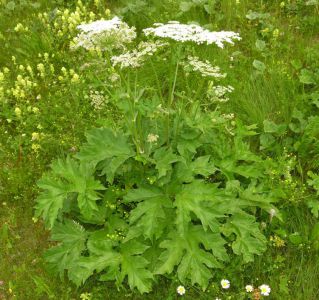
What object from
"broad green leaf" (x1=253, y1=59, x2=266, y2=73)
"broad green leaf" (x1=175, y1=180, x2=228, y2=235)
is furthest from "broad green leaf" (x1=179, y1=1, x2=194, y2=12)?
"broad green leaf" (x1=175, y1=180, x2=228, y2=235)

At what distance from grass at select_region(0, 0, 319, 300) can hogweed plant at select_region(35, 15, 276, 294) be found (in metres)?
0.23

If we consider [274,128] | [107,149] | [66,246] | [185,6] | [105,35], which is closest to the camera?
[105,35]

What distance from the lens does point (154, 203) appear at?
3.30 m

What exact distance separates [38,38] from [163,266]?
147 inches

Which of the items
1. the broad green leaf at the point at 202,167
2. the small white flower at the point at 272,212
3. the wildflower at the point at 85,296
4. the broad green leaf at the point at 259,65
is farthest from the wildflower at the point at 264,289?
the broad green leaf at the point at 259,65

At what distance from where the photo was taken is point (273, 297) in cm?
341

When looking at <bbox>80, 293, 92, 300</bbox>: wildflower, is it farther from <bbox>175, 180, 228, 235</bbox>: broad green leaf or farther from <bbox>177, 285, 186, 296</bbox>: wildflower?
<bbox>175, 180, 228, 235</bbox>: broad green leaf

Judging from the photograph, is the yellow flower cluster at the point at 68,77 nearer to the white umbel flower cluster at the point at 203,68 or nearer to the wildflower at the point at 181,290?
the white umbel flower cluster at the point at 203,68

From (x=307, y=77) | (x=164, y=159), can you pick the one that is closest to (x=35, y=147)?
(x=164, y=159)

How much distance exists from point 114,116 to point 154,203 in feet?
5.50

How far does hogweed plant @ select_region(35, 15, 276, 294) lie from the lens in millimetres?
3252

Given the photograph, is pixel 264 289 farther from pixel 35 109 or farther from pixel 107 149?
pixel 35 109

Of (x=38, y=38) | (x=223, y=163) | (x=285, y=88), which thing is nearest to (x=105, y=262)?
(x=223, y=163)

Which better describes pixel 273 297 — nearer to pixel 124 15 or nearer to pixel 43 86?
pixel 43 86
